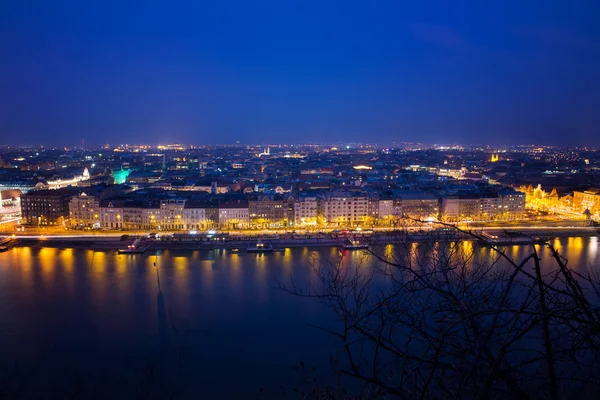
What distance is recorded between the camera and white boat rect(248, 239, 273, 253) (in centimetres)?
783

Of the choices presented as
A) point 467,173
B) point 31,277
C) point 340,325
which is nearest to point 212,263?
point 31,277

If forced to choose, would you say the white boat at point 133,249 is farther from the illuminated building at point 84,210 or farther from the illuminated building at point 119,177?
the illuminated building at point 119,177

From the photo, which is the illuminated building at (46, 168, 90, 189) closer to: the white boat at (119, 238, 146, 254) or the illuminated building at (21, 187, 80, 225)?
the illuminated building at (21, 187, 80, 225)

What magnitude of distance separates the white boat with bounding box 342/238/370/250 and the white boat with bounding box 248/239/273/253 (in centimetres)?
139

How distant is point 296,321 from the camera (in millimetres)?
4609

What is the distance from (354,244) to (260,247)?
172 cm

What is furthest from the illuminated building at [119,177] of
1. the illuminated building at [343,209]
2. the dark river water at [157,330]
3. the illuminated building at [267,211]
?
the dark river water at [157,330]

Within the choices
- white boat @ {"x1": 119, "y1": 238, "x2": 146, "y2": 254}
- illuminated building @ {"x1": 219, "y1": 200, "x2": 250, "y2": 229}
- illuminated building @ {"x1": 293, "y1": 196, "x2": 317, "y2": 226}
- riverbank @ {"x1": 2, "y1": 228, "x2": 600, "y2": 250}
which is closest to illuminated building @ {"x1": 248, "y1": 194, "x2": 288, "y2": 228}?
illuminated building @ {"x1": 219, "y1": 200, "x2": 250, "y2": 229}

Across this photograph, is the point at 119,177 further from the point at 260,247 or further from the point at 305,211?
the point at 260,247

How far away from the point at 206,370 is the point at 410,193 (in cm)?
868

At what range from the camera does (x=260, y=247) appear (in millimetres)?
7953

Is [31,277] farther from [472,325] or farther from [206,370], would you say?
[472,325]

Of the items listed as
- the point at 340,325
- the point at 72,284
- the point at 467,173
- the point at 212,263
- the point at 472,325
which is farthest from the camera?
the point at 467,173

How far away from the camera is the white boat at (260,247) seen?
7.83 meters
